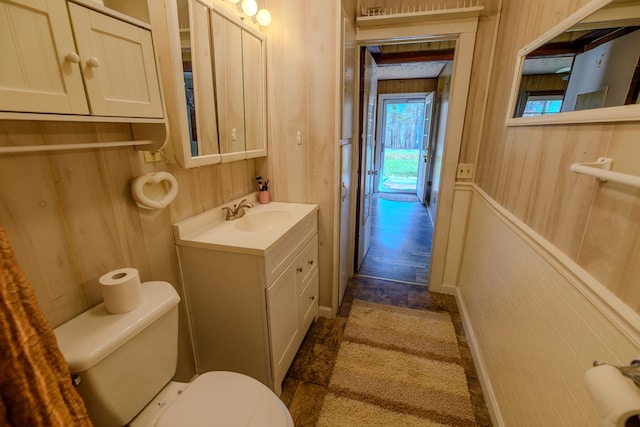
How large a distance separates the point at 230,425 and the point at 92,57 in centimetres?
120

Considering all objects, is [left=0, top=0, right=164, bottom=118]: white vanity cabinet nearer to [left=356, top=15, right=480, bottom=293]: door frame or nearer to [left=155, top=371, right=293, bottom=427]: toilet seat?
[left=155, top=371, right=293, bottom=427]: toilet seat

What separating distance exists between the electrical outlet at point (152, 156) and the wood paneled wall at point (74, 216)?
24mm

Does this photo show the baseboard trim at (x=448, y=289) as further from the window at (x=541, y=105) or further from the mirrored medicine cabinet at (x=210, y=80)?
the mirrored medicine cabinet at (x=210, y=80)

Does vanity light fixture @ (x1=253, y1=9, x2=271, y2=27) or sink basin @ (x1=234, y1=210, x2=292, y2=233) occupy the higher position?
vanity light fixture @ (x1=253, y1=9, x2=271, y2=27)

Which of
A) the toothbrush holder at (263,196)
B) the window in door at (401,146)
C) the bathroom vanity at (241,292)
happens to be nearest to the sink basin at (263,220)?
the bathroom vanity at (241,292)

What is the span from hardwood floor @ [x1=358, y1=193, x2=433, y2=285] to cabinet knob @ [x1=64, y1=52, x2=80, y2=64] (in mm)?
2584

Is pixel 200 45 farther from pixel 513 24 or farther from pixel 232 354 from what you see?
pixel 513 24

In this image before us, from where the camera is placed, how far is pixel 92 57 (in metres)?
0.80

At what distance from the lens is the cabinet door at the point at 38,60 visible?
65cm

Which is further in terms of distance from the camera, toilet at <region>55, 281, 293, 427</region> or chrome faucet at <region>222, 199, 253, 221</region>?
chrome faucet at <region>222, 199, 253, 221</region>

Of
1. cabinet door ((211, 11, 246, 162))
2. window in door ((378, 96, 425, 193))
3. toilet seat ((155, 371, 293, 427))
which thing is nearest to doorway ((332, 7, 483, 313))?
cabinet door ((211, 11, 246, 162))

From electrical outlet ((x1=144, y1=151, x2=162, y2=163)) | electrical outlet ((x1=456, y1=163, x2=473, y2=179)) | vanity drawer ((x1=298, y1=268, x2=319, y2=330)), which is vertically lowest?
vanity drawer ((x1=298, y1=268, x2=319, y2=330))

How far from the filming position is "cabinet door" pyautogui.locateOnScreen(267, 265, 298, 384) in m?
1.40

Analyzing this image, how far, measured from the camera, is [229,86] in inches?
60.2
